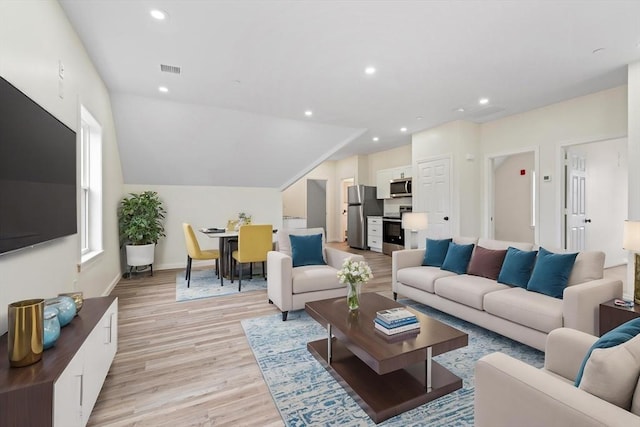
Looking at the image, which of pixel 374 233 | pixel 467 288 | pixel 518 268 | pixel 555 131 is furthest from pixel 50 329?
pixel 374 233

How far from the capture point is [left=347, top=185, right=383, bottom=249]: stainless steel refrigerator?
8.26 metres

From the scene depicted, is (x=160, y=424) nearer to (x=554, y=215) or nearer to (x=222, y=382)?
(x=222, y=382)

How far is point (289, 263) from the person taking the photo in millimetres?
3152

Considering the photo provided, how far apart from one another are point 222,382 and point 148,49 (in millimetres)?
3052

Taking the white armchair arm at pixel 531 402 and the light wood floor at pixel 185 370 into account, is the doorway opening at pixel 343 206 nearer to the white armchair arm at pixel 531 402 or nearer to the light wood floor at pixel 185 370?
the light wood floor at pixel 185 370

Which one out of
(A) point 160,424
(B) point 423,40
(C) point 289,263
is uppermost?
(B) point 423,40

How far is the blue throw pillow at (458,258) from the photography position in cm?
334

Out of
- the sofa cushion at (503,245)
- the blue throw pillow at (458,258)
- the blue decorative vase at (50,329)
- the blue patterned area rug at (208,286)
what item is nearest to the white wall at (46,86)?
the blue decorative vase at (50,329)

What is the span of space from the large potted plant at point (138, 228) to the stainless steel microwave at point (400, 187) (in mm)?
5177

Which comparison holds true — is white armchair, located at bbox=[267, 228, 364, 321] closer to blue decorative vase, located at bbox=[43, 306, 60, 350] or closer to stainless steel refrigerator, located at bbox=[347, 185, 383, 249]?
blue decorative vase, located at bbox=[43, 306, 60, 350]

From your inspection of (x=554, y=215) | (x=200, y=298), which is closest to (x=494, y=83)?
(x=554, y=215)

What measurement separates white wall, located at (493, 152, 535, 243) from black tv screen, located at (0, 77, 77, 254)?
23.0ft

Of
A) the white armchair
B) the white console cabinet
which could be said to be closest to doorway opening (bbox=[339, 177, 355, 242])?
the white armchair

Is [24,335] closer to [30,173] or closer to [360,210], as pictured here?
[30,173]
